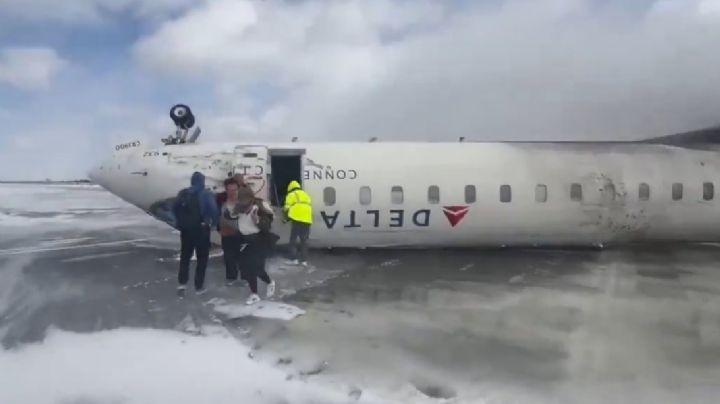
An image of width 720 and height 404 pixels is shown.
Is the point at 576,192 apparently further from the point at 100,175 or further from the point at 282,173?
the point at 100,175

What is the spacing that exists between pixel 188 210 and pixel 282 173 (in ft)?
19.0

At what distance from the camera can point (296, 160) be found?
15.1m

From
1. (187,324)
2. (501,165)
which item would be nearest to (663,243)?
(501,165)

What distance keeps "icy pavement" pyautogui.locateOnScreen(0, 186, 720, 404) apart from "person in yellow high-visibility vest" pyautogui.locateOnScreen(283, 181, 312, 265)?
Result: 0.63 m

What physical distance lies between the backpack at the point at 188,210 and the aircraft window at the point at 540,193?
8826 mm

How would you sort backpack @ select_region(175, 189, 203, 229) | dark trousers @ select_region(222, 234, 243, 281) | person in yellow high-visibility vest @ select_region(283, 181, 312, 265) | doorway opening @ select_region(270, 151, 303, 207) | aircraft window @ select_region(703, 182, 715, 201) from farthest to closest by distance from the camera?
aircraft window @ select_region(703, 182, 715, 201)
doorway opening @ select_region(270, 151, 303, 207)
person in yellow high-visibility vest @ select_region(283, 181, 312, 265)
dark trousers @ select_region(222, 234, 243, 281)
backpack @ select_region(175, 189, 203, 229)

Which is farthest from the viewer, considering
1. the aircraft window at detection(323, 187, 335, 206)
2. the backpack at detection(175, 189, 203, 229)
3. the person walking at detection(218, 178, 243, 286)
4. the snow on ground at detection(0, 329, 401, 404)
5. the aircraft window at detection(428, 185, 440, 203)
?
the aircraft window at detection(428, 185, 440, 203)

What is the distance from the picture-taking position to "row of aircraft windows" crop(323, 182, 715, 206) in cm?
1455

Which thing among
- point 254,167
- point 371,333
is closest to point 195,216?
point 371,333

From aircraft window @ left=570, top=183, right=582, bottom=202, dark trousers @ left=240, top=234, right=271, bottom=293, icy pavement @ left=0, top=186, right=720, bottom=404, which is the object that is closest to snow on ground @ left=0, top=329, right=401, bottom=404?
icy pavement @ left=0, top=186, right=720, bottom=404

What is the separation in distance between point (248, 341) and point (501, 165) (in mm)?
9315

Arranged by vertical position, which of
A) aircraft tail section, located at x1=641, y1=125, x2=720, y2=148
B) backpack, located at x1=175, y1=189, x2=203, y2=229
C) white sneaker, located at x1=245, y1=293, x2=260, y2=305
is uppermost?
aircraft tail section, located at x1=641, y1=125, x2=720, y2=148

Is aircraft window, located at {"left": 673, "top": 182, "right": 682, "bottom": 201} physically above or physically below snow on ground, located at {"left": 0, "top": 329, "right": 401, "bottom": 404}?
above

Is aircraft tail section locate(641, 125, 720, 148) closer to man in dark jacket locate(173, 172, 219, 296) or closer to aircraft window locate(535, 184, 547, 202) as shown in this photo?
aircraft window locate(535, 184, 547, 202)
